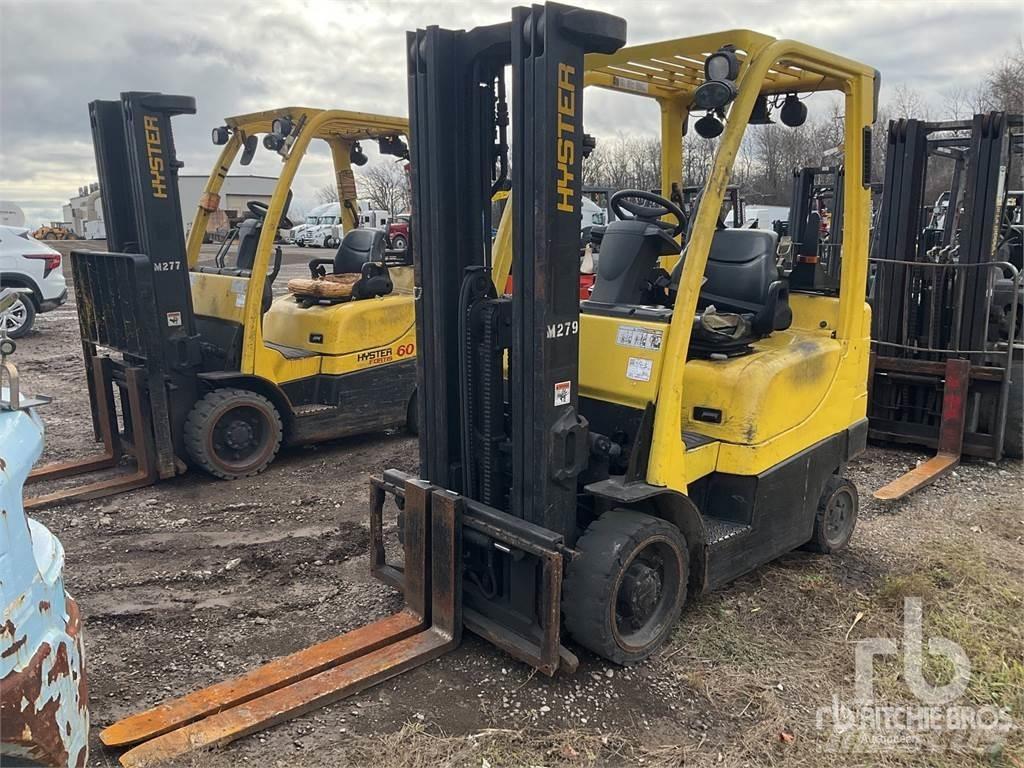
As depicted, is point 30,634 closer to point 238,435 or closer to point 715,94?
point 715,94

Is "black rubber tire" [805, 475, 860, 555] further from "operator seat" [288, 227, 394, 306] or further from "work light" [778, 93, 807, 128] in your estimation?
"operator seat" [288, 227, 394, 306]

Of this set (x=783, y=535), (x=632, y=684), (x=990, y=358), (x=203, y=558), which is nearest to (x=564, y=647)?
(x=632, y=684)

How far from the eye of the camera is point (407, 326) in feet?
23.2

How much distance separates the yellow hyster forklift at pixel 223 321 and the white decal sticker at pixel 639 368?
353 cm

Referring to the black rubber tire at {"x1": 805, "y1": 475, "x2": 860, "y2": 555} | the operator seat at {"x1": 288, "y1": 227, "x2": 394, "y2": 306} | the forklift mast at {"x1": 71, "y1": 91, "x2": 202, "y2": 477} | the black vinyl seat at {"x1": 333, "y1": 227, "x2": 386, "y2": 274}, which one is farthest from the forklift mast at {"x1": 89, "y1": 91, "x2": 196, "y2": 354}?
the black rubber tire at {"x1": 805, "y1": 475, "x2": 860, "y2": 555}

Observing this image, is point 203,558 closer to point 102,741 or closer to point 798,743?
point 102,741

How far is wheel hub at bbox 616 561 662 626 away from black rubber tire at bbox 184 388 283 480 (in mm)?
3699

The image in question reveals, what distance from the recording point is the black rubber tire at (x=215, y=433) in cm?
601

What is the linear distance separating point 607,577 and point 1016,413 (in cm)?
481

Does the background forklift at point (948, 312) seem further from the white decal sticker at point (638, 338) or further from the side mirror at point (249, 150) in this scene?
the side mirror at point (249, 150)

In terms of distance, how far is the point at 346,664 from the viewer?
335 centimetres

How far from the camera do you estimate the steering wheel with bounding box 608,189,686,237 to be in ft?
13.2

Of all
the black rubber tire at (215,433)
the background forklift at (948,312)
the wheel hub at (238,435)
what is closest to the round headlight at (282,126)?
the black rubber tire at (215,433)

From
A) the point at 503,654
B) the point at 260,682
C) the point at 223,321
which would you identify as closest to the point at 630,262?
the point at 503,654
